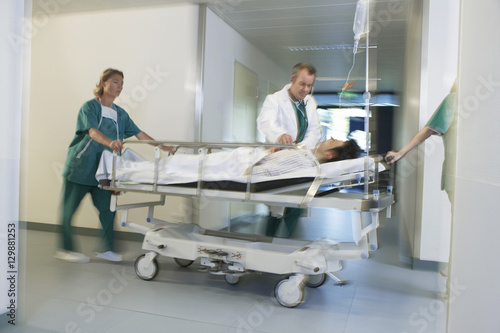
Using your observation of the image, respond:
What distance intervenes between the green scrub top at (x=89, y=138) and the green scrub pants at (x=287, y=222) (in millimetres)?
1015

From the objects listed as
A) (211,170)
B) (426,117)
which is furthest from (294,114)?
(426,117)

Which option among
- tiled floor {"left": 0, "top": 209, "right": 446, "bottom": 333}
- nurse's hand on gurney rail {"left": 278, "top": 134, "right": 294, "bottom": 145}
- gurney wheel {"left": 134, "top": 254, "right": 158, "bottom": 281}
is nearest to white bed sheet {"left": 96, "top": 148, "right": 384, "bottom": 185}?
nurse's hand on gurney rail {"left": 278, "top": 134, "right": 294, "bottom": 145}

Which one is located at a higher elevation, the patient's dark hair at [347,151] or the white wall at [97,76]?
the white wall at [97,76]

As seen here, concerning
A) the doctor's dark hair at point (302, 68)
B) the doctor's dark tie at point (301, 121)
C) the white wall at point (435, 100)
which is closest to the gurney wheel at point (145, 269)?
the doctor's dark tie at point (301, 121)

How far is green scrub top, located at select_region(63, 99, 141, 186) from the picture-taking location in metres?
2.44

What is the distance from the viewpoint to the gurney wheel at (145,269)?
2377mm

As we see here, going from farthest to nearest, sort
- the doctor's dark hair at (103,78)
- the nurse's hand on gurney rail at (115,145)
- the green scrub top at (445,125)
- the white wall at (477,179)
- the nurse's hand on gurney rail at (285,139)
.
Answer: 1. the doctor's dark hair at (103,78)
2. the nurse's hand on gurney rail at (115,145)
3. the nurse's hand on gurney rail at (285,139)
4. the green scrub top at (445,125)
5. the white wall at (477,179)

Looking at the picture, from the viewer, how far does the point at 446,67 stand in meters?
1.75

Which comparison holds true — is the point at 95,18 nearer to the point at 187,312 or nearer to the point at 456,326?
the point at 187,312

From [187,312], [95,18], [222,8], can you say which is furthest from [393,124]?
[95,18]

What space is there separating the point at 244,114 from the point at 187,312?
1.11 meters

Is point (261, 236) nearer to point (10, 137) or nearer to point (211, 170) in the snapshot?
point (211, 170)

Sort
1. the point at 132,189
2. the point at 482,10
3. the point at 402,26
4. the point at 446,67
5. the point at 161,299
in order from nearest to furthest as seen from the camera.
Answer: the point at 482,10
the point at 446,67
the point at 402,26
the point at 161,299
the point at 132,189

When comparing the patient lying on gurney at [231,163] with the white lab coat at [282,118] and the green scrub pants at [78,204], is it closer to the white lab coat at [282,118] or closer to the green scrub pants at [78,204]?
the white lab coat at [282,118]
